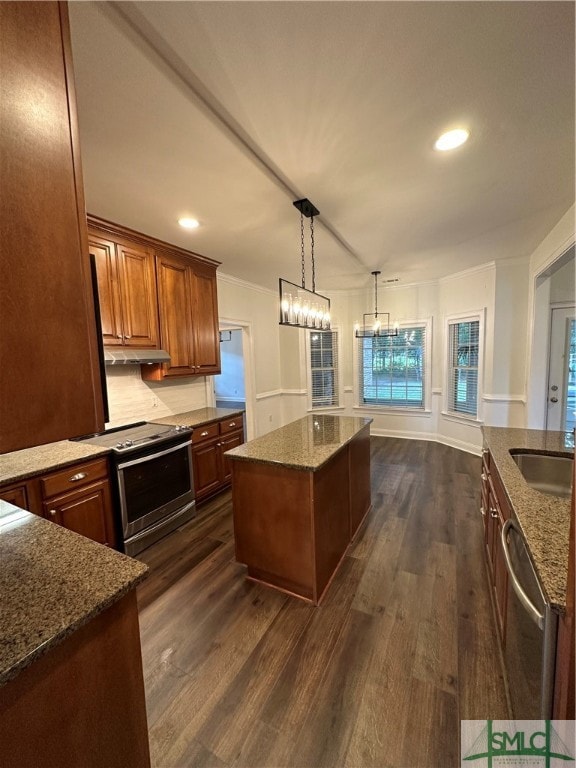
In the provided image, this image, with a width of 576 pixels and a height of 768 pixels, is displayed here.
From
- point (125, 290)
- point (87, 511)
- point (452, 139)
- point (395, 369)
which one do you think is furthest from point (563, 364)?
point (87, 511)

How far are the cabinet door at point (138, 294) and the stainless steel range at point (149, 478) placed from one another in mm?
873

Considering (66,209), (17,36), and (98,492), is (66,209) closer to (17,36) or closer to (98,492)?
(17,36)

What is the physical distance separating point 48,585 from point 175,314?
9.30 ft

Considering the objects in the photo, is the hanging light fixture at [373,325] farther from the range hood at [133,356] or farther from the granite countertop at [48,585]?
the granite countertop at [48,585]

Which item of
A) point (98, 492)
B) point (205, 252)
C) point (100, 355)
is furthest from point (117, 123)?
point (98, 492)

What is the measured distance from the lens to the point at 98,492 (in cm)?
232

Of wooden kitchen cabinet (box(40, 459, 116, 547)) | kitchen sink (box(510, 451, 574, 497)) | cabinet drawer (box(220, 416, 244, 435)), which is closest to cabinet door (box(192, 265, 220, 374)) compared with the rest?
cabinet drawer (box(220, 416, 244, 435))

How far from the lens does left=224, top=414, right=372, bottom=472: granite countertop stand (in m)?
2.01

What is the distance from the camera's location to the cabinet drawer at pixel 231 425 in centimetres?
363

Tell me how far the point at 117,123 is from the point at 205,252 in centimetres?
197

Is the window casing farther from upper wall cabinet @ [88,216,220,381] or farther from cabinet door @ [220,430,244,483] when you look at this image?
upper wall cabinet @ [88,216,220,381]

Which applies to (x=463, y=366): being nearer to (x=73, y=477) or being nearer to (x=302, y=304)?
(x=302, y=304)

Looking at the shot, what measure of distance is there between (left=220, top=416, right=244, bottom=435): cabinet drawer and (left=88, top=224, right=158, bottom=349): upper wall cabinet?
3.73 ft

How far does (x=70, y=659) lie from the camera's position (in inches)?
31.5
